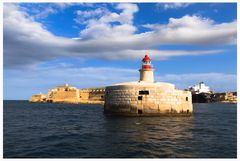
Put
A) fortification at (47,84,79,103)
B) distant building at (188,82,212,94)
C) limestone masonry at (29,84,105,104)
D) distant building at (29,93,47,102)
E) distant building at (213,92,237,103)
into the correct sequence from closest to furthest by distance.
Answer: limestone masonry at (29,84,105,104) < fortification at (47,84,79,103) < distant building at (188,82,212,94) < distant building at (213,92,237,103) < distant building at (29,93,47,102)

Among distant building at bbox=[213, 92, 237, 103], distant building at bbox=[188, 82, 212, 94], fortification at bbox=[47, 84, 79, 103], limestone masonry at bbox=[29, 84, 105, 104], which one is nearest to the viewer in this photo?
limestone masonry at bbox=[29, 84, 105, 104]

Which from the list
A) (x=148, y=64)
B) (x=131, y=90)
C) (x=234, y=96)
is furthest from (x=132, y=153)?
(x=234, y=96)

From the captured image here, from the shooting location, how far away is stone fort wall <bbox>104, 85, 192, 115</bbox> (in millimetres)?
29016

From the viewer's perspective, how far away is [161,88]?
2914 centimetres

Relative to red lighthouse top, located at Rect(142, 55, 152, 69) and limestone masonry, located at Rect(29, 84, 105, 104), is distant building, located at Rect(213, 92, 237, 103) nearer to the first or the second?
limestone masonry, located at Rect(29, 84, 105, 104)

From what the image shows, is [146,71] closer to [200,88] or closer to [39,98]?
[200,88]

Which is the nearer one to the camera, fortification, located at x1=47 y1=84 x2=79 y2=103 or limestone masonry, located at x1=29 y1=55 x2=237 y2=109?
limestone masonry, located at x1=29 y1=55 x2=237 y2=109

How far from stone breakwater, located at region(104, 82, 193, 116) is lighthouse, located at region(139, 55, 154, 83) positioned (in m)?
3.48

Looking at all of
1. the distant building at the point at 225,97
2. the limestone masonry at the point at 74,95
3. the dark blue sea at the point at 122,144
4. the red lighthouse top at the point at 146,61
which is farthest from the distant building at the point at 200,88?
the dark blue sea at the point at 122,144

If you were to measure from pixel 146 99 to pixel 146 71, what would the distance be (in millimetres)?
5093

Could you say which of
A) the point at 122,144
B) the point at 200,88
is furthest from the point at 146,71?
the point at 200,88

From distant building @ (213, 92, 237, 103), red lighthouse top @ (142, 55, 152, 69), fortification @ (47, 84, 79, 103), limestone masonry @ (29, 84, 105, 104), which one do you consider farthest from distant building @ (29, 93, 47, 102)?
red lighthouse top @ (142, 55, 152, 69)

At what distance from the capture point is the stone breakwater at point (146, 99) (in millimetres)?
29016

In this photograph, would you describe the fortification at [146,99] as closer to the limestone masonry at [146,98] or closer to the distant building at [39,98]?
the limestone masonry at [146,98]
